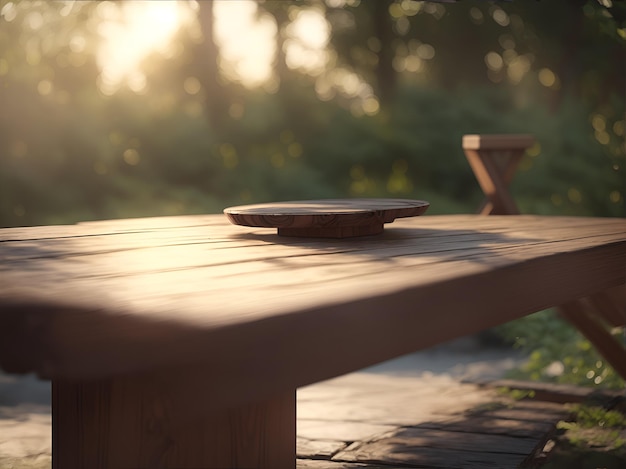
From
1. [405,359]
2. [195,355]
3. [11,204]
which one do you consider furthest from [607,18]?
[11,204]

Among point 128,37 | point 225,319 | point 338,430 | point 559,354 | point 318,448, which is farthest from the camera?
point 128,37

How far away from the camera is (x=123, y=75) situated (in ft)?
28.6

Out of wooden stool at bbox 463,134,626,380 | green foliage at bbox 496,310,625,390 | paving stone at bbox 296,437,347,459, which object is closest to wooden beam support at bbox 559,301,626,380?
wooden stool at bbox 463,134,626,380

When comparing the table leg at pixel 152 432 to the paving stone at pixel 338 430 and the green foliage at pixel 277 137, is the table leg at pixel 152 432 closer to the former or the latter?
the paving stone at pixel 338 430

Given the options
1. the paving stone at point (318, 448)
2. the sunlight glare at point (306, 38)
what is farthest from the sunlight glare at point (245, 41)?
the paving stone at point (318, 448)

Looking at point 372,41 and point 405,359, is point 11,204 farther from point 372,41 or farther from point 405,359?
point 372,41

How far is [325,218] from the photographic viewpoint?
2.41 m

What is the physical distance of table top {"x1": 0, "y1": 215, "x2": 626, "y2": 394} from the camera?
125cm

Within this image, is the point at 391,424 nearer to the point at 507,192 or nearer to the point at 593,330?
the point at 593,330

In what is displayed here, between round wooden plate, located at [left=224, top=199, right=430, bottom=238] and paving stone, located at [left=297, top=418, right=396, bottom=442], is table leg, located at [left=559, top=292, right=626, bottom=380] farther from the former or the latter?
round wooden plate, located at [left=224, top=199, right=430, bottom=238]

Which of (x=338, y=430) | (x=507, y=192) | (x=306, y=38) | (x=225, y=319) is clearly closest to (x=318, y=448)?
(x=338, y=430)

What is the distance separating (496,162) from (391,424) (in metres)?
1.23

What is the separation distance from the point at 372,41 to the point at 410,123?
13.2ft

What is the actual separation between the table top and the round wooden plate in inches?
1.9
